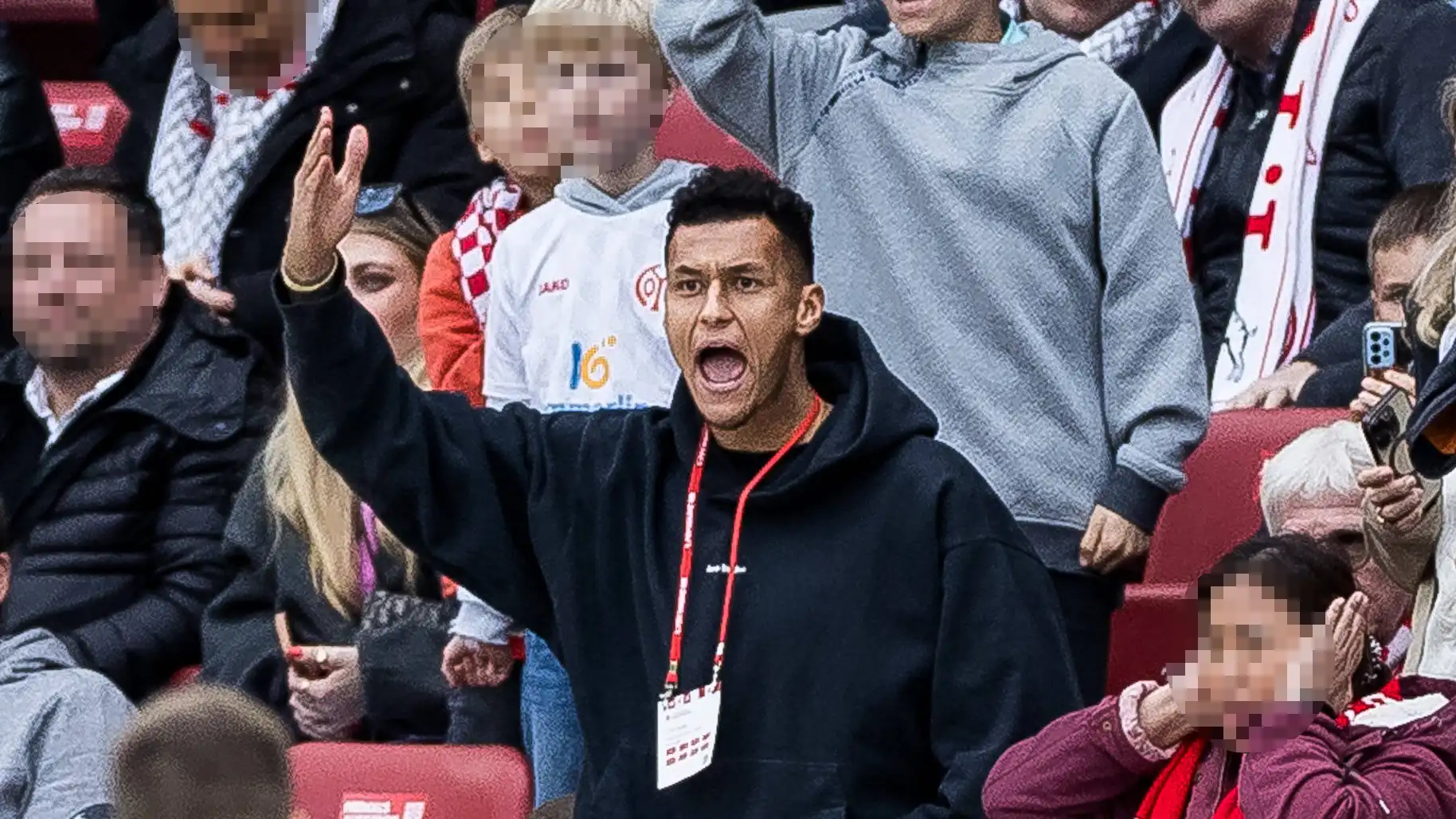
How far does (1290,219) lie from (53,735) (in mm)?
2445

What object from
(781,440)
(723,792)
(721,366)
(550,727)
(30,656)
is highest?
(721,366)

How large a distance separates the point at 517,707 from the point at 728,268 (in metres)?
1.27

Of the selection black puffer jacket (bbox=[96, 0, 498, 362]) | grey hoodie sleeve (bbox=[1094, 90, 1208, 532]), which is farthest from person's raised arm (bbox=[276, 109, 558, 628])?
black puffer jacket (bbox=[96, 0, 498, 362])

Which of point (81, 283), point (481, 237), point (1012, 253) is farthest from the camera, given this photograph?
point (81, 283)

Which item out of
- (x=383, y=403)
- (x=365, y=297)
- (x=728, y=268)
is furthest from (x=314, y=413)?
(x=365, y=297)

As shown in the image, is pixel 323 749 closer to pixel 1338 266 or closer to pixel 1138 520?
pixel 1138 520

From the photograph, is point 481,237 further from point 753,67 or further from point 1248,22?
point 1248,22

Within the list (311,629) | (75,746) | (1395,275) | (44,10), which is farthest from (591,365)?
(44,10)

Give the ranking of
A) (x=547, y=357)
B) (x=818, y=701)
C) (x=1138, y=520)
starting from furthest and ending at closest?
(x=547, y=357) < (x=1138, y=520) < (x=818, y=701)

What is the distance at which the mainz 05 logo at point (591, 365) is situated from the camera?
16.9 feet

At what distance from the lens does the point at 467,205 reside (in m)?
6.35

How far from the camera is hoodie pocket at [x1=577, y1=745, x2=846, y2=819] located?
423cm

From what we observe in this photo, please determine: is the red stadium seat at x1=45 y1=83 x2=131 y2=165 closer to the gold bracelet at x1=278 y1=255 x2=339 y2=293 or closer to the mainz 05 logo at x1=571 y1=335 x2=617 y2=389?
the mainz 05 logo at x1=571 y1=335 x2=617 y2=389

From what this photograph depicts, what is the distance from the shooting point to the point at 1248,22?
6.04 metres
